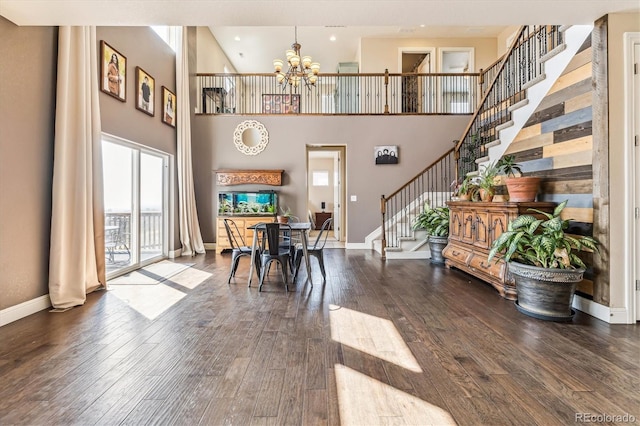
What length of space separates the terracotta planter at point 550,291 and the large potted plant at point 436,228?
2278mm

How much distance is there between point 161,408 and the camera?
1501 mm

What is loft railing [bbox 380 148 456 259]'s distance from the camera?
20.7 feet

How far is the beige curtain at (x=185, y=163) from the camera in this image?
5.98m

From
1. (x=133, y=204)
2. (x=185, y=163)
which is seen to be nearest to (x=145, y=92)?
(x=185, y=163)

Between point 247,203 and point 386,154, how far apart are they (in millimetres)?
3340

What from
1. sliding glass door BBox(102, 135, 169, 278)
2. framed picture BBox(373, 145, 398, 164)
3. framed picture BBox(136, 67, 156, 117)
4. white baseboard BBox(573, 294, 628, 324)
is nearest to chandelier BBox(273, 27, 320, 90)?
framed picture BBox(136, 67, 156, 117)

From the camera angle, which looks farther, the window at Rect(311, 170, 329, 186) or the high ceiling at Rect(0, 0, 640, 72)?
the window at Rect(311, 170, 329, 186)

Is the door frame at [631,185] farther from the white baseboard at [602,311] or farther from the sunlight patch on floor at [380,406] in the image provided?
the sunlight patch on floor at [380,406]

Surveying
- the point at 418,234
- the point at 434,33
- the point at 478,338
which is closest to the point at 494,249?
the point at 478,338

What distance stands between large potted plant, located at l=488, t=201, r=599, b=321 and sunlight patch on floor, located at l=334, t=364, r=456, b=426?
181 cm

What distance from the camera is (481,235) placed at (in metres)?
3.85

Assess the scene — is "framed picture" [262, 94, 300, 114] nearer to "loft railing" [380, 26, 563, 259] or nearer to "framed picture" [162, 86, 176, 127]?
"framed picture" [162, 86, 176, 127]

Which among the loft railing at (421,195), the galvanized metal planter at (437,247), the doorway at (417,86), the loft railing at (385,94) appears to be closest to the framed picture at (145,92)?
the loft railing at (385,94)

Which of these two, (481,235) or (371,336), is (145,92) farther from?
(481,235)
